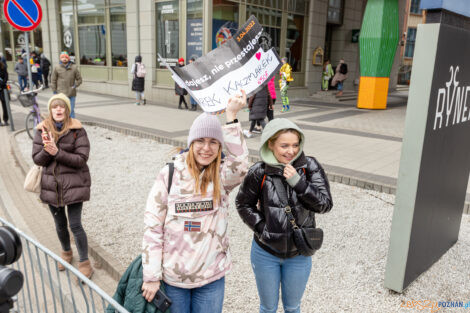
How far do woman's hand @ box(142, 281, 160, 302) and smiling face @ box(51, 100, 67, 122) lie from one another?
2.19 meters

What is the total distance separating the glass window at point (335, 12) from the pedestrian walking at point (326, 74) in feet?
8.78

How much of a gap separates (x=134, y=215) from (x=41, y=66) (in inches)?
749

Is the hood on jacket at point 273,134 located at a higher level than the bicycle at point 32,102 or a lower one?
higher

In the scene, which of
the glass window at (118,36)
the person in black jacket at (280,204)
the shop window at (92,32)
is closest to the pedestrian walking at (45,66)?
the shop window at (92,32)

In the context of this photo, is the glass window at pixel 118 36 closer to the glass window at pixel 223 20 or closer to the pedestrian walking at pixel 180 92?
the pedestrian walking at pixel 180 92

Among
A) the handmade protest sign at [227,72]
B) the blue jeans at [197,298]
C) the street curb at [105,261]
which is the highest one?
the handmade protest sign at [227,72]

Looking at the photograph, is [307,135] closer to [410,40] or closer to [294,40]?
[294,40]

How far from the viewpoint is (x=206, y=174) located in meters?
2.26

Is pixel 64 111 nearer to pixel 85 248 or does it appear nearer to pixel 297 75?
pixel 85 248

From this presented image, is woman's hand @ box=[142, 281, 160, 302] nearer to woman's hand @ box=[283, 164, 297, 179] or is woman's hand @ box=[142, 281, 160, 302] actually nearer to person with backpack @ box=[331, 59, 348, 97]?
woman's hand @ box=[283, 164, 297, 179]

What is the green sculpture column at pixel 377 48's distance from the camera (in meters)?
15.7

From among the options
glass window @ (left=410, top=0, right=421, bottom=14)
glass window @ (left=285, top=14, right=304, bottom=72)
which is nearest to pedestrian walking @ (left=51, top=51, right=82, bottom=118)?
glass window @ (left=285, top=14, right=304, bottom=72)

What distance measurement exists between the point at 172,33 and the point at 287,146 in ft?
50.3

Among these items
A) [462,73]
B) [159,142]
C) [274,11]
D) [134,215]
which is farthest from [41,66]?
[462,73]
